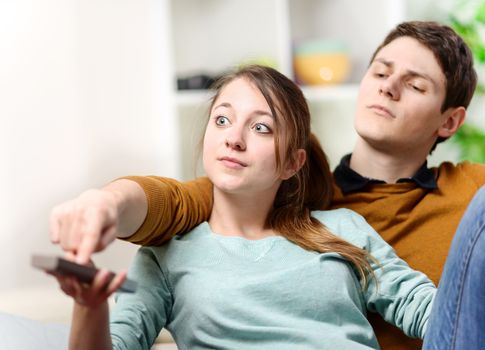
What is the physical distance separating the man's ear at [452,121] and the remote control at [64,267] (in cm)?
105

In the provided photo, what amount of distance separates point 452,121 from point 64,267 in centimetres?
115

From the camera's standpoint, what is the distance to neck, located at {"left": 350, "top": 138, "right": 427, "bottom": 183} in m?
1.69

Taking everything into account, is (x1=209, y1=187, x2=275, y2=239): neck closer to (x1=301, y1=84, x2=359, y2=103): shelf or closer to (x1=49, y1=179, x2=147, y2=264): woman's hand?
(x1=49, y1=179, x2=147, y2=264): woman's hand

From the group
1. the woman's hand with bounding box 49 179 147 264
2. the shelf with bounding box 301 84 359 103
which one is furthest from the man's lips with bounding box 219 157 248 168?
the shelf with bounding box 301 84 359 103

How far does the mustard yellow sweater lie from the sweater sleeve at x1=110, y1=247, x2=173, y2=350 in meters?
0.05

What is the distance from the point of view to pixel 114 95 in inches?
113

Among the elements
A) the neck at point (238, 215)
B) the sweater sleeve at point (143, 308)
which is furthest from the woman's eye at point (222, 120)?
the sweater sleeve at point (143, 308)

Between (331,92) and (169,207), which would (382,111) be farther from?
(331,92)

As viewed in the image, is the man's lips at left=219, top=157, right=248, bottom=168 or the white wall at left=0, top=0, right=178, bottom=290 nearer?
the man's lips at left=219, top=157, right=248, bottom=168

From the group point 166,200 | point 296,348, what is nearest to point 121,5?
point 166,200

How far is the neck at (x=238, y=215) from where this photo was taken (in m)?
1.42

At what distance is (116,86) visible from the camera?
9.43 feet

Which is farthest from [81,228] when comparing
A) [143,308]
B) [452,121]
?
[452,121]

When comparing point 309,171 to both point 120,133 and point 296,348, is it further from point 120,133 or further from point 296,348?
point 120,133
